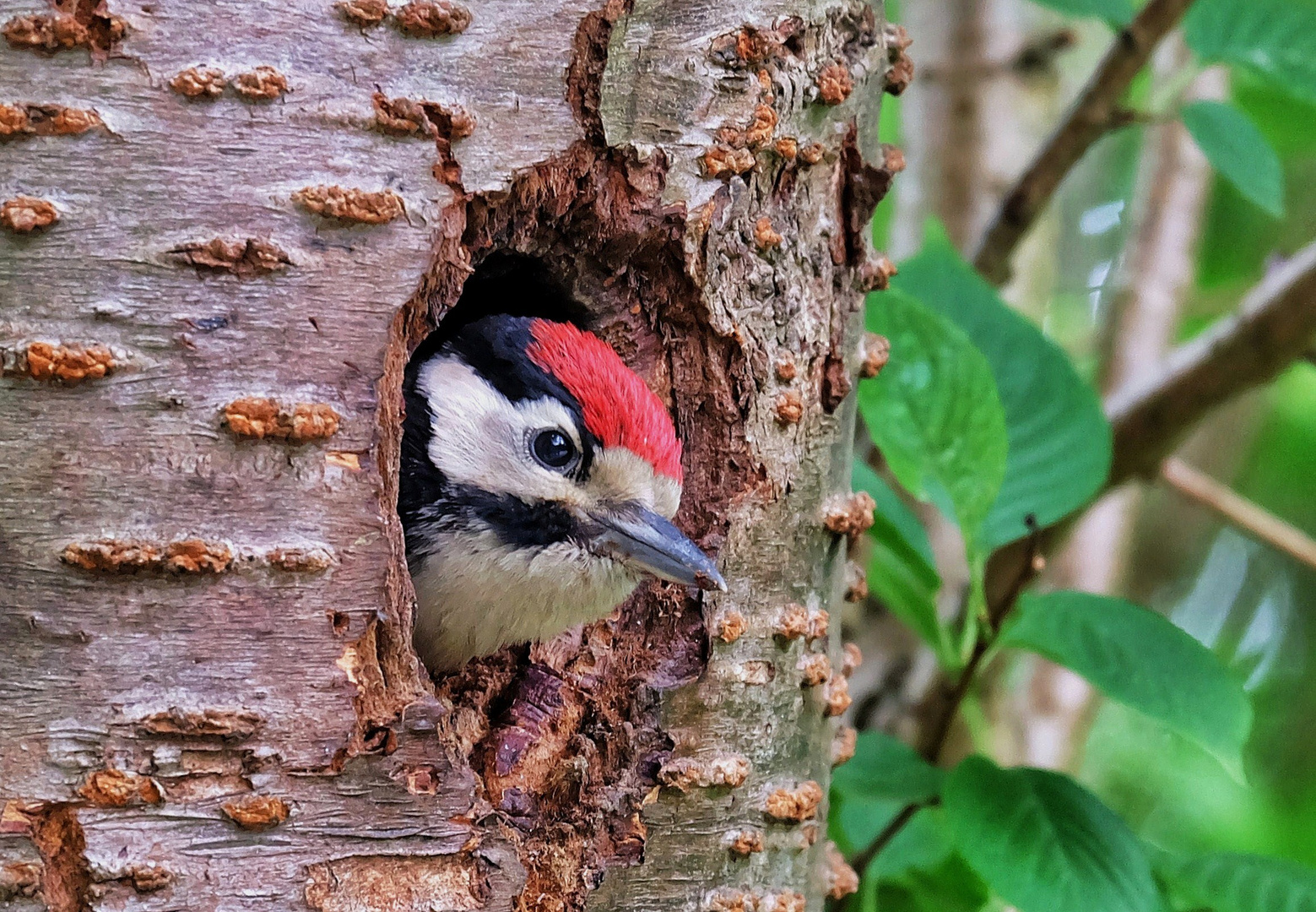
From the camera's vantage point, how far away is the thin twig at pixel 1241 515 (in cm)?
284

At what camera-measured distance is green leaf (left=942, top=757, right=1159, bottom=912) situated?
5.29ft

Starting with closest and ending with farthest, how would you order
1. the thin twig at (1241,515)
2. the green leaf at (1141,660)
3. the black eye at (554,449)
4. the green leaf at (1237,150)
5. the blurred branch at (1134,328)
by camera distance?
the green leaf at (1141,660)
the black eye at (554,449)
the green leaf at (1237,150)
the thin twig at (1241,515)
the blurred branch at (1134,328)

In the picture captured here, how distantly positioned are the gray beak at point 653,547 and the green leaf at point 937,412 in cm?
43

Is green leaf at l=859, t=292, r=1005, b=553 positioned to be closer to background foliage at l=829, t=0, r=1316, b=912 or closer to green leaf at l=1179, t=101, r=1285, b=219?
background foliage at l=829, t=0, r=1316, b=912

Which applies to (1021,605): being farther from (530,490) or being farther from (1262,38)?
(1262,38)

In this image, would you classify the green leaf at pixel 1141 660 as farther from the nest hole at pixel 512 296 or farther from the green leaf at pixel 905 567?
the nest hole at pixel 512 296

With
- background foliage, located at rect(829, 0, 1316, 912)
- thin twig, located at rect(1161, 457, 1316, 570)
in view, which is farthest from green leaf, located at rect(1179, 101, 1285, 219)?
thin twig, located at rect(1161, 457, 1316, 570)

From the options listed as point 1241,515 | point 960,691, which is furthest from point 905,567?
point 1241,515

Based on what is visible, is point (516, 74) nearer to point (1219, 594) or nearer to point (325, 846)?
point (325, 846)

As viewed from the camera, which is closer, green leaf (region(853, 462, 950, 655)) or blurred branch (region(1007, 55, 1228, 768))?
green leaf (region(853, 462, 950, 655))

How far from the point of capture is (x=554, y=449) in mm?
1843

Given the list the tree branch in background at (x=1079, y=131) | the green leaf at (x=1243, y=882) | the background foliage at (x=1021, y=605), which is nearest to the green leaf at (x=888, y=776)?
the background foliage at (x=1021, y=605)

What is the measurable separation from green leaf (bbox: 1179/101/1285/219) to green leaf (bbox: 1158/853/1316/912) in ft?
3.83

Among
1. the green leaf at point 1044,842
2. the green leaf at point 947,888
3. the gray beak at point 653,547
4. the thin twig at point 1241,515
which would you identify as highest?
the gray beak at point 653,547
